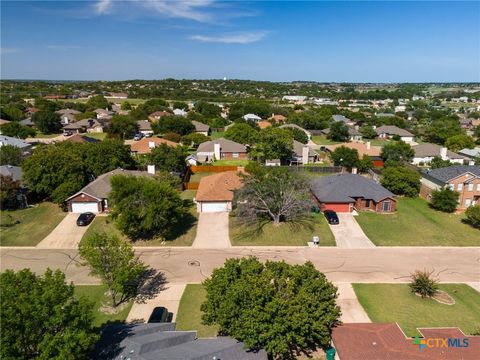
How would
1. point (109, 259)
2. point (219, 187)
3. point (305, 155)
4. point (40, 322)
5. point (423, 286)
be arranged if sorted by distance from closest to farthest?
point (40, 322)
point (109, 259)
point (423, 286)
point (219, 187)
point (305, 155)

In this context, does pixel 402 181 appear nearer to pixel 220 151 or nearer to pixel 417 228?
pixel 417 228

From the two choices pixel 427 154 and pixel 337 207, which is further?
pixel 427 154

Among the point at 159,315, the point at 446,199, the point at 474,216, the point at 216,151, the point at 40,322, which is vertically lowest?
the point at 159,315

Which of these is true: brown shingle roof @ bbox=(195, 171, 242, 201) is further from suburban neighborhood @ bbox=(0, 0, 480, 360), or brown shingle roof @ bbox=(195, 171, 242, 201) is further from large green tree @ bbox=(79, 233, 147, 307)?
large green tree @ bbox=(79, 233, 147, 307)

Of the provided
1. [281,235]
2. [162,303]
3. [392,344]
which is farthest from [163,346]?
[281,235]

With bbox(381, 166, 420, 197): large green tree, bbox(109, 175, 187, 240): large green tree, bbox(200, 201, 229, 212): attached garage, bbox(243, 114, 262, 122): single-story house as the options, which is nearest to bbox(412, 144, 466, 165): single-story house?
bbox(381, 166, 420, 197): large green tree

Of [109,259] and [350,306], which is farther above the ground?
[109,259]

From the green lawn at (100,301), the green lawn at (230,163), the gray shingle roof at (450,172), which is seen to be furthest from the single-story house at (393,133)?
the green lawn at (100,301)
